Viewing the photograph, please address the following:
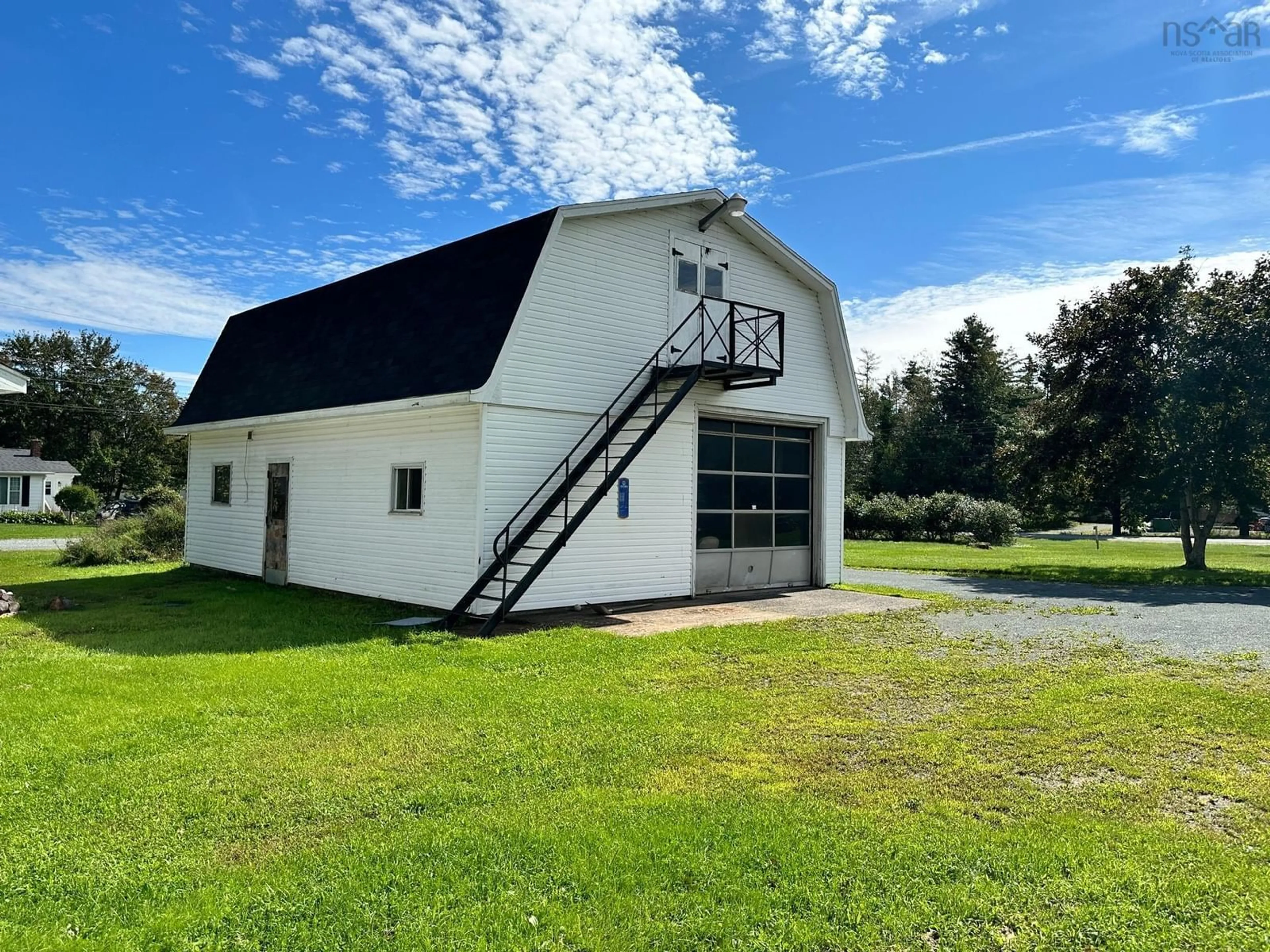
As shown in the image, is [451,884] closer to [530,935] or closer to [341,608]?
[530,935]

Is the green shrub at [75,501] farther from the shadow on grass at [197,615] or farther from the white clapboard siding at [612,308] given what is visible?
the white clapboard siding at [612,308]

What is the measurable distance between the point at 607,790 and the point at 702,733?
4.33ft

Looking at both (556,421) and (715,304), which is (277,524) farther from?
(715,304)

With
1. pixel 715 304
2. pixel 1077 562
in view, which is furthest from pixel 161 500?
pixel 1077 562

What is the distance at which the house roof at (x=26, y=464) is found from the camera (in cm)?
4250

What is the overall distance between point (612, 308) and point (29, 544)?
23461 millimetres

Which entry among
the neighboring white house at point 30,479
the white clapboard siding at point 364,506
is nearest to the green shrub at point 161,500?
the white clapboard siding at point 364,506

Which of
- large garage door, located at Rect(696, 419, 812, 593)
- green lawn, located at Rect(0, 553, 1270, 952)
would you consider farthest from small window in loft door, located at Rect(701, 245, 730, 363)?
green lawn, located at Rect(0, 553, 1270, 952)

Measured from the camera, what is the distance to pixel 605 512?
40.4 ft

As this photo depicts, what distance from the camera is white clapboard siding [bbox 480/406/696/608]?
11078 mm

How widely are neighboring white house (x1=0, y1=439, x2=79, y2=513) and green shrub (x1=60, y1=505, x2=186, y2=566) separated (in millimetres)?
27815

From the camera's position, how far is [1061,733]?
6027mm

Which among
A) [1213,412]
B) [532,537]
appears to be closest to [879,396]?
[1213,412]

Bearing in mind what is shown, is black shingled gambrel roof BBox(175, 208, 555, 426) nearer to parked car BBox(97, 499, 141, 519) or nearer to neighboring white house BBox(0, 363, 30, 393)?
neighboring white house BBox(0, 363, 30, 393)
